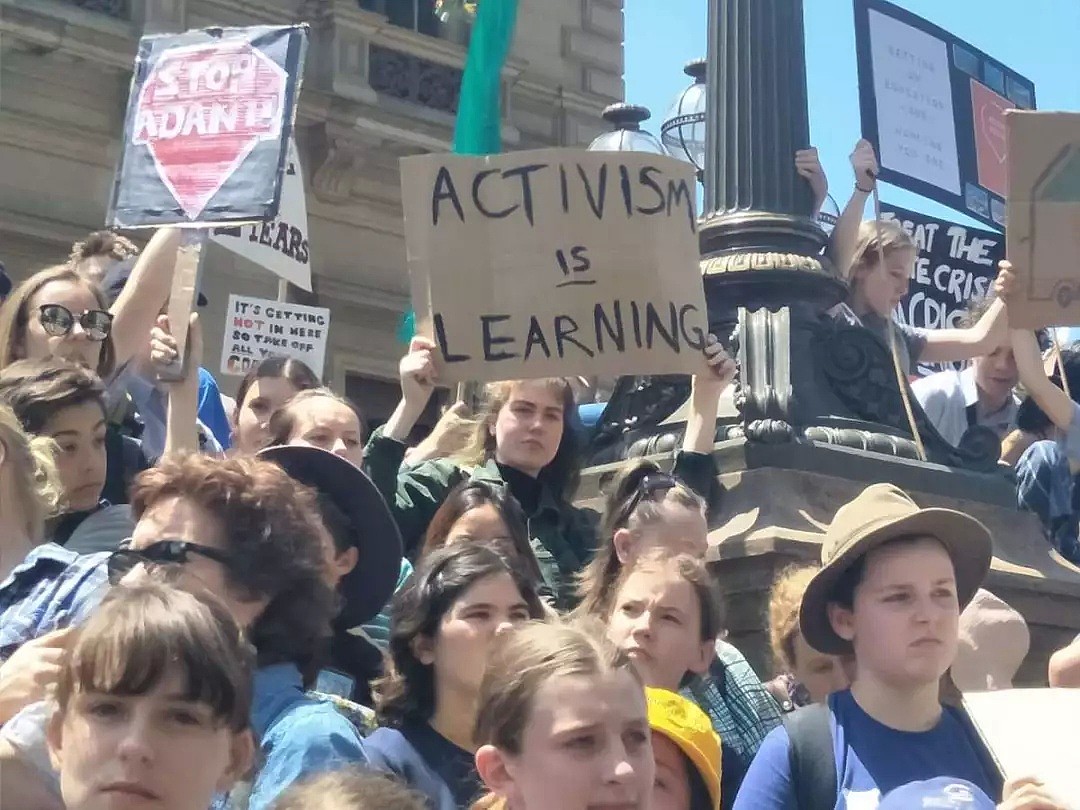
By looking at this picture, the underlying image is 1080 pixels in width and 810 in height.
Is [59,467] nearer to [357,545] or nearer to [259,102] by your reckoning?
[357,545]

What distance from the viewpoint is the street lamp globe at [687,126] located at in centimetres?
1260

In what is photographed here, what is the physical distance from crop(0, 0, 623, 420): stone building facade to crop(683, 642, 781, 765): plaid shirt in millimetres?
12149

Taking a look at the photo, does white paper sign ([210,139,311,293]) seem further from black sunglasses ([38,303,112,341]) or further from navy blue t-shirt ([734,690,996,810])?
navy blue t-shirt ([734,690,996,810])

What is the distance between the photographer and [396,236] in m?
19.7

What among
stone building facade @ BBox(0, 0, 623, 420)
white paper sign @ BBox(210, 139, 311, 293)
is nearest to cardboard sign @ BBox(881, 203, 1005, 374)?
white paper sign @ BBox(210, 139, 311, 293)

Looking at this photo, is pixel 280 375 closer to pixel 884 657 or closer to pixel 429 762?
Answer: pixel 429 762

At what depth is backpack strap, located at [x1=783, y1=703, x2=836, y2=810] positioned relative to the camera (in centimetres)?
369

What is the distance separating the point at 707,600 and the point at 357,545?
0.72 metres

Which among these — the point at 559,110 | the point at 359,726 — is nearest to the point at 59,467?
the point at 359,726

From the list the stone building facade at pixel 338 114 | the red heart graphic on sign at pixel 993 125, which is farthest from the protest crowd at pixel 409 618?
the stone building facade at pixel 338 114

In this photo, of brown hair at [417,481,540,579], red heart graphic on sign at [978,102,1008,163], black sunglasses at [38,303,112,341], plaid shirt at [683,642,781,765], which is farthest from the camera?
red heart graphic on sign at [978,102,1008,163]

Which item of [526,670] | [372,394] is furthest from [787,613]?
[372,394]

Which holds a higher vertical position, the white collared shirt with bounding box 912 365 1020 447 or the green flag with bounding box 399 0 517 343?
the green flag with bounding box 399 0 517 343

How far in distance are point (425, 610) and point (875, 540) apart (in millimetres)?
836
